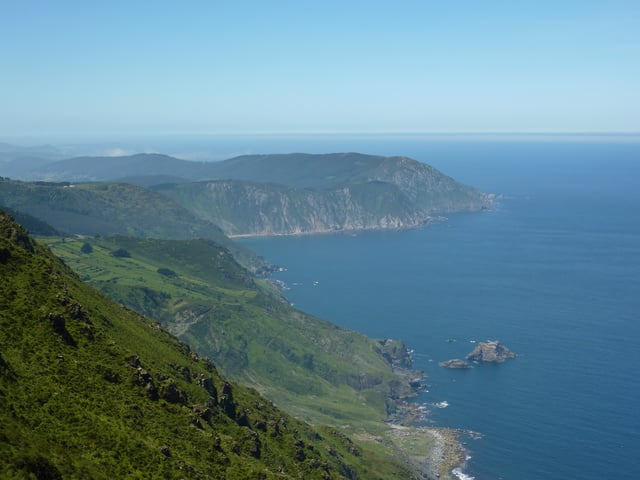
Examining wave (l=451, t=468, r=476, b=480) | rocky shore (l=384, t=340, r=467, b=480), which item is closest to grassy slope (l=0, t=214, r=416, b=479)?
rocky shore (l=384, t=340, r=467, b=480)

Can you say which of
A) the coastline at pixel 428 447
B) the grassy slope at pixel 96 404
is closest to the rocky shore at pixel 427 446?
the coastline at pixel 428 447

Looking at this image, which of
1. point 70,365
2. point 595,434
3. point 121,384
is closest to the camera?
point 70,365

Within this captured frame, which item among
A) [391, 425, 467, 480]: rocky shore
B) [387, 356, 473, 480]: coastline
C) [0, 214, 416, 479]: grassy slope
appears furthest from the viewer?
[391, 425, 467, 480]: rocky shore

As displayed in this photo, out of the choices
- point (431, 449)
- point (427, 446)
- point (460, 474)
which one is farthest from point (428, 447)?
point (460, 474)

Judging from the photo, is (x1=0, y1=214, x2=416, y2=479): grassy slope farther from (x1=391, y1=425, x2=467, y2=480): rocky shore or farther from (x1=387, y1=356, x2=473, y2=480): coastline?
(x1=387, y1=356, x2=473, y2=480): coastline

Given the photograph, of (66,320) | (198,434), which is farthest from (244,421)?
(66,320)

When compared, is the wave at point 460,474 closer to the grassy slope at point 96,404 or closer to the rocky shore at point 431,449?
the rocky shore at point 431,449

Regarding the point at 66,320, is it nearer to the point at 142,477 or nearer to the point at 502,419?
the point at 142,477

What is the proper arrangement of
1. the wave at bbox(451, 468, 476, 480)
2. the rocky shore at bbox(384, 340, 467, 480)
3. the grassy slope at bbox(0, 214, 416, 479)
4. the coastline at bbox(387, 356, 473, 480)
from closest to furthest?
the grassy slope at bbox(0, 214, 416, 479) < the wave at bbox(451, 468, 476, 480) < the coastline at bbox(387, 356, 473, 480) < the rocky shore at bbox(384, 340, 467, 480)
